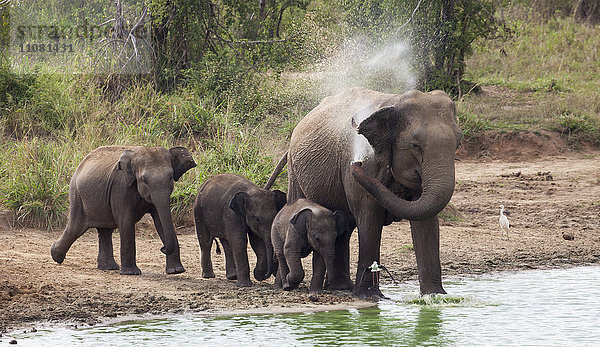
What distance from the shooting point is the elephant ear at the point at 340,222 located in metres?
8.98

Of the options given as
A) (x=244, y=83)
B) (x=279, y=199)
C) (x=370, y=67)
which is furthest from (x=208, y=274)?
(x=370, y=67)

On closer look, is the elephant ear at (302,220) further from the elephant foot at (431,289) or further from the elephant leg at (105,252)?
the elephant leg at (105,252)

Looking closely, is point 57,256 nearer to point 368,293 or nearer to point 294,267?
point 294,267

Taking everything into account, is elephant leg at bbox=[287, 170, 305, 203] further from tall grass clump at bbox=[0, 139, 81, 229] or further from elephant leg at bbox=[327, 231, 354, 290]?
tall grass clump at bbox=[0, 139, 81, 229]

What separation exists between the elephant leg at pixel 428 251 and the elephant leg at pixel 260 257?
1.82m

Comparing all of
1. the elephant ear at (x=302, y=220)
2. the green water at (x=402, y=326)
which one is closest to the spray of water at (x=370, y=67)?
the green water at (x=402, y=326)

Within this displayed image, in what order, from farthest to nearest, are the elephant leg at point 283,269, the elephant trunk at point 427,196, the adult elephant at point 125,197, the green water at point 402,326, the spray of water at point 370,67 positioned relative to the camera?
the spray of water at point 370,67
the adult elephant at point 125,197
the elephant leg at point 283,269
the elephant trunk at point 427,196
the green water at point 402,326

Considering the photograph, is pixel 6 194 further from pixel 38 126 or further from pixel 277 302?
pixel 277 302

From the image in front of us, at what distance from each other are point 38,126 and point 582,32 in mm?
16028

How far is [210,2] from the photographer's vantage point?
59.2ft

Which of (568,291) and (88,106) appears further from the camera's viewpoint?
(88,106)

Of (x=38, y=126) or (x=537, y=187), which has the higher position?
(x=38, y=126)

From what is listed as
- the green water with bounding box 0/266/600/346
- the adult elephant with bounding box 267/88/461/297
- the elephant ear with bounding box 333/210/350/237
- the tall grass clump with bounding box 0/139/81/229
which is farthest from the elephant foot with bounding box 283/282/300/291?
the tall grass clump with bounding box 0/139/81/229

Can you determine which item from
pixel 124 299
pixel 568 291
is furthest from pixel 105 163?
pixel 568 291
